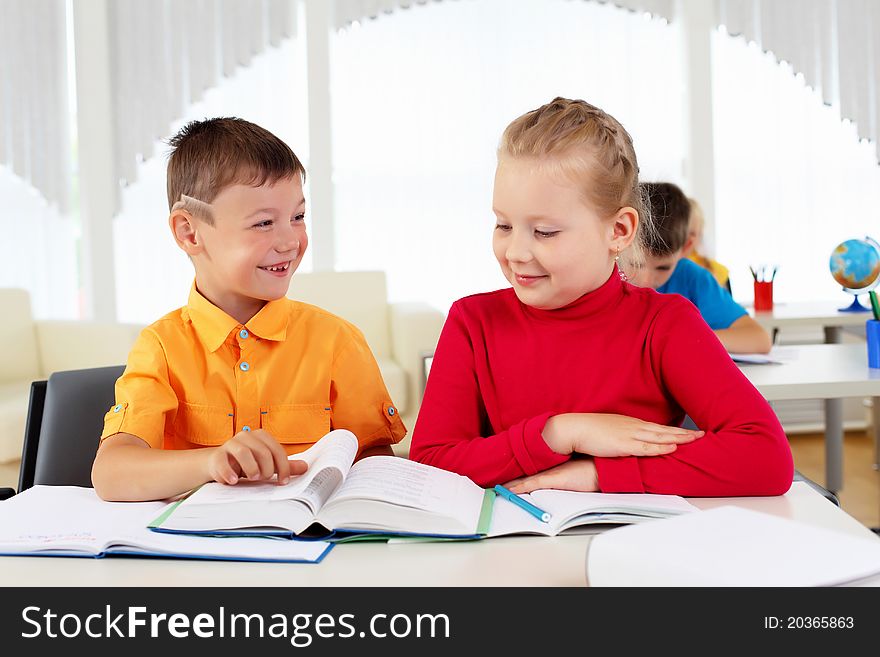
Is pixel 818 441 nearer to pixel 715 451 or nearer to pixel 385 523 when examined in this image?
pixel 715 451

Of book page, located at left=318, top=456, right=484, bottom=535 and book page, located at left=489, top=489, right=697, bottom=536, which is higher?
book page, located at left=318, top=456, right=484, bottom=535

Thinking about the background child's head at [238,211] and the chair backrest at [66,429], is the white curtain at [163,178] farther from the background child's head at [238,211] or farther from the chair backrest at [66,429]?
the background child's head at [238,211]

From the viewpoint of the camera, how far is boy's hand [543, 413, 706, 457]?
1128mm

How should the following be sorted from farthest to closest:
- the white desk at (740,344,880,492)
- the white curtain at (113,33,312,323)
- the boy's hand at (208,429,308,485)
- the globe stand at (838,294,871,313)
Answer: the white curtain at (113,33,312,323) < the globe stand at (838,294,871,313) < the white desk at (740,344,880,492) < the boy's hand at (208,429,308,485)

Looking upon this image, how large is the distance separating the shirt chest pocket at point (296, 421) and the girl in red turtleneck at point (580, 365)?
20 centimetres

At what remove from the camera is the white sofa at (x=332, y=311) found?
370 centimetres

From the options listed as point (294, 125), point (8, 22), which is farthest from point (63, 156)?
point (294, 125)

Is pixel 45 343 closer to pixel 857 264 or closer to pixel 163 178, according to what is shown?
pixel 163 178

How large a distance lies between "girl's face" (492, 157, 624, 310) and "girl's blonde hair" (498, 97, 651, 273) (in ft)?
0.05

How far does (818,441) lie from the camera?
473 cm

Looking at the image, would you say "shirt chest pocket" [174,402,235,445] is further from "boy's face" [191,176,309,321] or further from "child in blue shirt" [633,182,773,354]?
"child in blue shirt" [633,182,773,354]

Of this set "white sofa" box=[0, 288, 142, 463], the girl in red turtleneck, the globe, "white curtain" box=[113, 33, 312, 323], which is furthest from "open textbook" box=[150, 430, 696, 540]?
"white curtain" box=[113, 33, 312, 323]

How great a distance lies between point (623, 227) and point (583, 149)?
12 cm

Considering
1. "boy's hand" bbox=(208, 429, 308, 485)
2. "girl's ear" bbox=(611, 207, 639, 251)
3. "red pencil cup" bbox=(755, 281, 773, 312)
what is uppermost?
"girl's ear" bbox=(611, 207, 639, 251)
